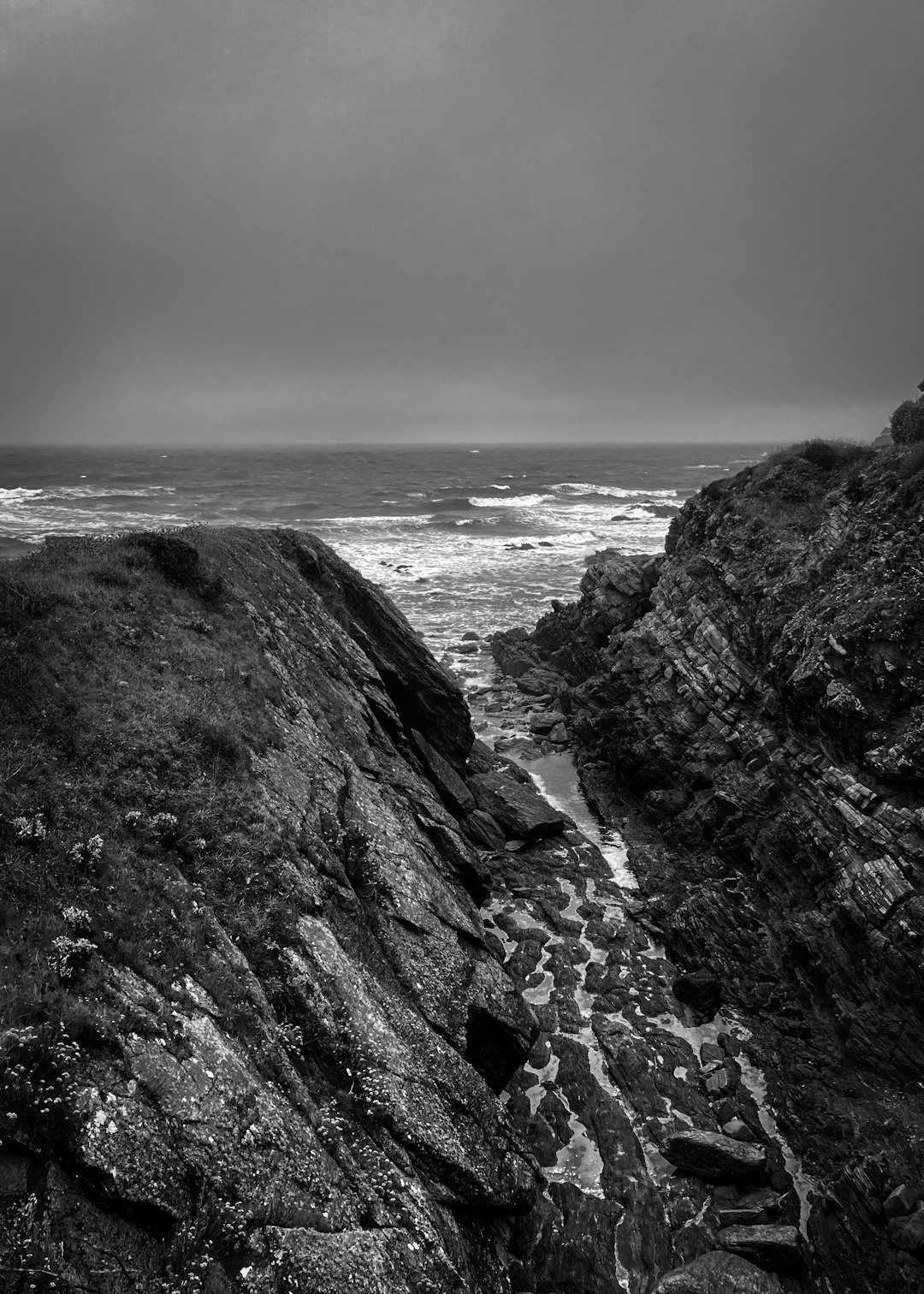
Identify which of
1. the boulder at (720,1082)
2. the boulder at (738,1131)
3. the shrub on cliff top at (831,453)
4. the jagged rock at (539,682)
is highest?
the shrub on cliff top at (831,453)

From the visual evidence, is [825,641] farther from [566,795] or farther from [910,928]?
[566,795]

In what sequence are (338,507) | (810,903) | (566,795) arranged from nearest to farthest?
(810,903), (566,795), (338,507)

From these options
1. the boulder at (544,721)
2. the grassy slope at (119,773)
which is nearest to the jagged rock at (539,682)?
the boulder at (544,721)

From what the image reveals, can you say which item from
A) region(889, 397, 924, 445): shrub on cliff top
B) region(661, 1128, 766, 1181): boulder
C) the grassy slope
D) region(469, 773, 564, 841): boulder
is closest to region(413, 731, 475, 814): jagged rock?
region(469, 773, 564, 841): boulder

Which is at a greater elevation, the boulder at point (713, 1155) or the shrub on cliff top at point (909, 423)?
the shrub on cliff top at point (909, 423)

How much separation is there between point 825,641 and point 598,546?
55866 millimetres

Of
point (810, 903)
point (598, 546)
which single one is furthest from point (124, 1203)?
point (598, 546)

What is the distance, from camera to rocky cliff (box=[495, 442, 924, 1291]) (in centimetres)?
1355

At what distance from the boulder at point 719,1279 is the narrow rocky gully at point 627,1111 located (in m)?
0.04

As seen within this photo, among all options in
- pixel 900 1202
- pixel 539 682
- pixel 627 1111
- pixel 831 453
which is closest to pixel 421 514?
pixel 539 682

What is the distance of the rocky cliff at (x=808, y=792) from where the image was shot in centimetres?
1355

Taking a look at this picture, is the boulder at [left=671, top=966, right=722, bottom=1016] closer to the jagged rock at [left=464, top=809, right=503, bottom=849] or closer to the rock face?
the rock face

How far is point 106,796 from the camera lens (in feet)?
36.8

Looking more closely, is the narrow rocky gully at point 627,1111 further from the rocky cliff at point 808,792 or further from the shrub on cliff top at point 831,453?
→ the shrub on cliff top at point 831,453
